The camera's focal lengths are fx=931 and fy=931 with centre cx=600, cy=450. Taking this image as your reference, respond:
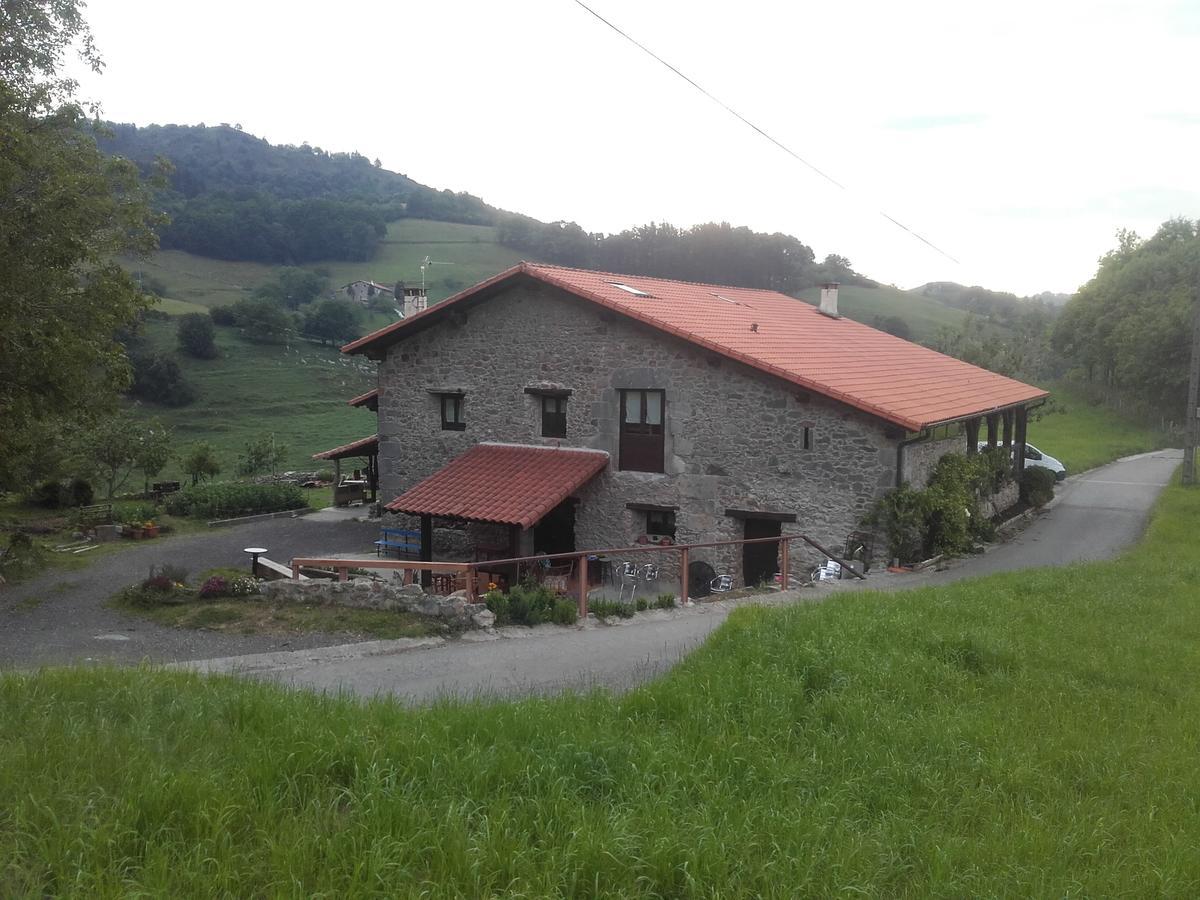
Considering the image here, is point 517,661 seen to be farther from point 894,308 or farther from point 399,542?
point 894,308

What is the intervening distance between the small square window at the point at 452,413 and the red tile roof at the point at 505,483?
3.24 ft

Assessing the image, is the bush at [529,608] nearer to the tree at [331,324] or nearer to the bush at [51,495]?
the bush at [51,495]

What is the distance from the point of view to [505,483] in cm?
→ 1788

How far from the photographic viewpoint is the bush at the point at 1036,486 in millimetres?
23609

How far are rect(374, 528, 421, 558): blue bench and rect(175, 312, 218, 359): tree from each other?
47023 millimetres

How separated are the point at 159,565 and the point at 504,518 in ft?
24.1

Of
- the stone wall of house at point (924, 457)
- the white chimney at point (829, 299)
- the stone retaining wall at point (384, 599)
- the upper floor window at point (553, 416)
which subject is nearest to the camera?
the stone retaining wall at point (384, 599)

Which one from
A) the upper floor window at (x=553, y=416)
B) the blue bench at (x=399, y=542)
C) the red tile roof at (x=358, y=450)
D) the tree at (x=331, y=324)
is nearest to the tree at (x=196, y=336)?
the tree at (x=331, y=324)

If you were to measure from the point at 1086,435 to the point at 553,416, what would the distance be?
3417cm

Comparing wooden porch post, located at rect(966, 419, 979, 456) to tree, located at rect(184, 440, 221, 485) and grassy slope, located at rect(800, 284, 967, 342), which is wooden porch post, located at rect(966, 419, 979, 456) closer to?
tree, located at rect(184, 440, 221, 485)

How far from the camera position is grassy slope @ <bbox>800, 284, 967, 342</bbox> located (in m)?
69.3

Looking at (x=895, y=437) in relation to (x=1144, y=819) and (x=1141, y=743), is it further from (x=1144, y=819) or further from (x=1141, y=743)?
(x=1144, y=819)

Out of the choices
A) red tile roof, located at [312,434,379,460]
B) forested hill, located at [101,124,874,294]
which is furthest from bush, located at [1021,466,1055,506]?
forested hill, located at [101,124,874,294]

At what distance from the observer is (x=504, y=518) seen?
54.0 feet
